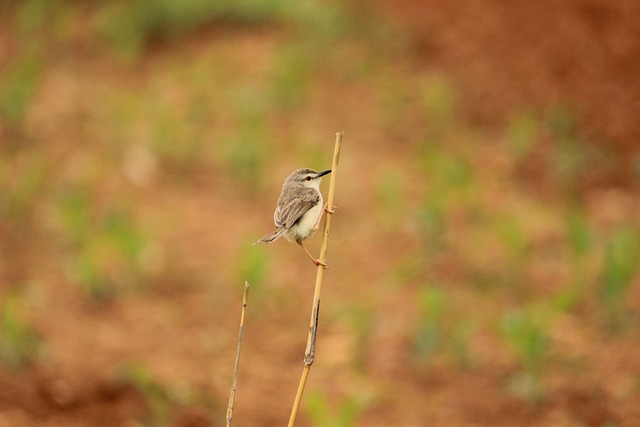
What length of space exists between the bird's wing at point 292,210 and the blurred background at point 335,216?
39.9 inches

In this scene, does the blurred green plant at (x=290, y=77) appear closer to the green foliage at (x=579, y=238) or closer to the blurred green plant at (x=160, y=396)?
the green foliage at (x=579, y=238)

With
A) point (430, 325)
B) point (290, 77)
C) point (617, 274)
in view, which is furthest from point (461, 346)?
point (290, 77)

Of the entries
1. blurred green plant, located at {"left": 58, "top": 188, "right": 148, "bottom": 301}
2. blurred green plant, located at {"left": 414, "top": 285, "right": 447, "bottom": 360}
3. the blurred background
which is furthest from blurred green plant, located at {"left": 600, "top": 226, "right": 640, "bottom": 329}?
blurred green plant, located at {"left": 58, "top": 188, "right": 148, "bottom": 301}

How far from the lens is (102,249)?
639cm

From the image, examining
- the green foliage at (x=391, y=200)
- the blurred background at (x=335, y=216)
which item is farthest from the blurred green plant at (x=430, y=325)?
the green foliage at (x=391, y=200)

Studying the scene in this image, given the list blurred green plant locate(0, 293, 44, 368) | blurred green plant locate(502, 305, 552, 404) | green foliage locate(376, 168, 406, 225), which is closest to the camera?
blurred green plant locate(502, 305, 552, 404)

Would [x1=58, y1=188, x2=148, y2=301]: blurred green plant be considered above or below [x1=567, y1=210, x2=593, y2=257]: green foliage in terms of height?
above

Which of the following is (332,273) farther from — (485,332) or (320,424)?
(320,424)

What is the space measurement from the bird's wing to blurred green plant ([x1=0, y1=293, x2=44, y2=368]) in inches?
99.0

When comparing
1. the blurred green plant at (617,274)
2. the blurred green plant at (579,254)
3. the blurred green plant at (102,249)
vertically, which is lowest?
the blurred green plant at (617,274)

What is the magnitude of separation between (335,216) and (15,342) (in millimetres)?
3390

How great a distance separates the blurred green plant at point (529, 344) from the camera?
182 inches

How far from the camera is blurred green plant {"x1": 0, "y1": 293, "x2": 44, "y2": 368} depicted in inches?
195

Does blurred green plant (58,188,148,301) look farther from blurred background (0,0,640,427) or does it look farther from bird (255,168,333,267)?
bird (255,168,333,267)
